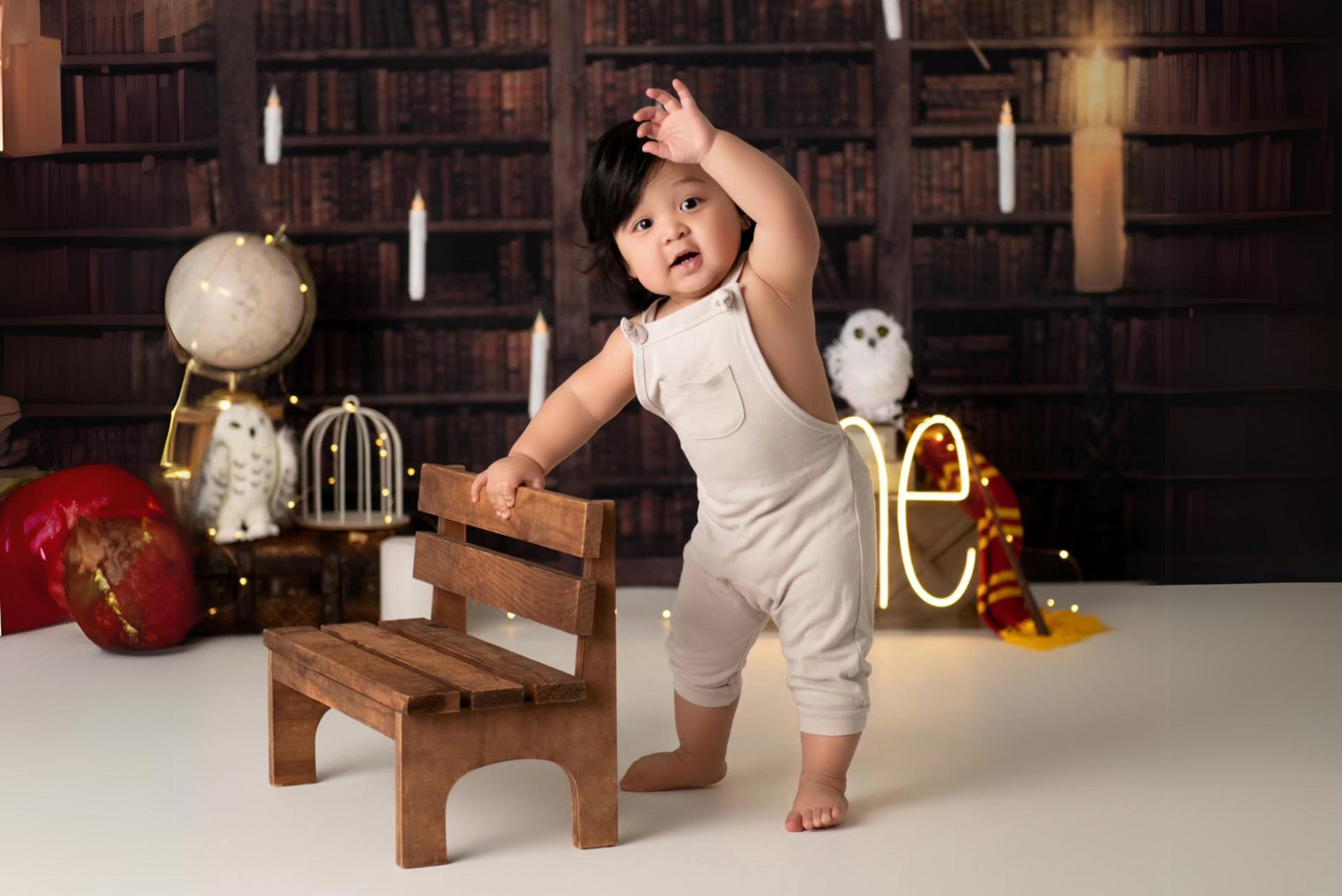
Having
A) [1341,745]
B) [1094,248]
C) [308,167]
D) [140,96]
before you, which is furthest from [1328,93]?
[140,96]

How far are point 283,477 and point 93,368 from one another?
0.49 m

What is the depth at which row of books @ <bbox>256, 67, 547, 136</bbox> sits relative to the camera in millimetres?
4129

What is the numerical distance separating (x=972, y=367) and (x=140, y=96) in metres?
2.37

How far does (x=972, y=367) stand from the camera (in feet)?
13.8

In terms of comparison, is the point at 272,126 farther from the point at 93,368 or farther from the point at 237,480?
the point at 237,480

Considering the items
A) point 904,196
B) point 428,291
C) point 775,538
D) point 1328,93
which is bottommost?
point 775,538

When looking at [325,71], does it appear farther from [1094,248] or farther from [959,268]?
[1094,248]

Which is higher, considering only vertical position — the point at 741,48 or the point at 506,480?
the point at 741,48

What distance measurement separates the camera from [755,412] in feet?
6.64

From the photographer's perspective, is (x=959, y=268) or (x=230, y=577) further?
(x=959, y=268)

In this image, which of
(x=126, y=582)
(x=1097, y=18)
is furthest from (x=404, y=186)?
(x=1097, y=18)

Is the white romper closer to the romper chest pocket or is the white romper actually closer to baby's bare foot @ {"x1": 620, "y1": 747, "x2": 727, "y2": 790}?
the romper chest pocket

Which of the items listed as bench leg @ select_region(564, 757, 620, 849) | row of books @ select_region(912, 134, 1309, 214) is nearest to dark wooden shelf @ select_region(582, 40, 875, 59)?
row of books @ select_region(912, 134, 1309, 214)

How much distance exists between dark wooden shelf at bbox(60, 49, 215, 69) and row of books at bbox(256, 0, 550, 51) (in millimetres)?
252
